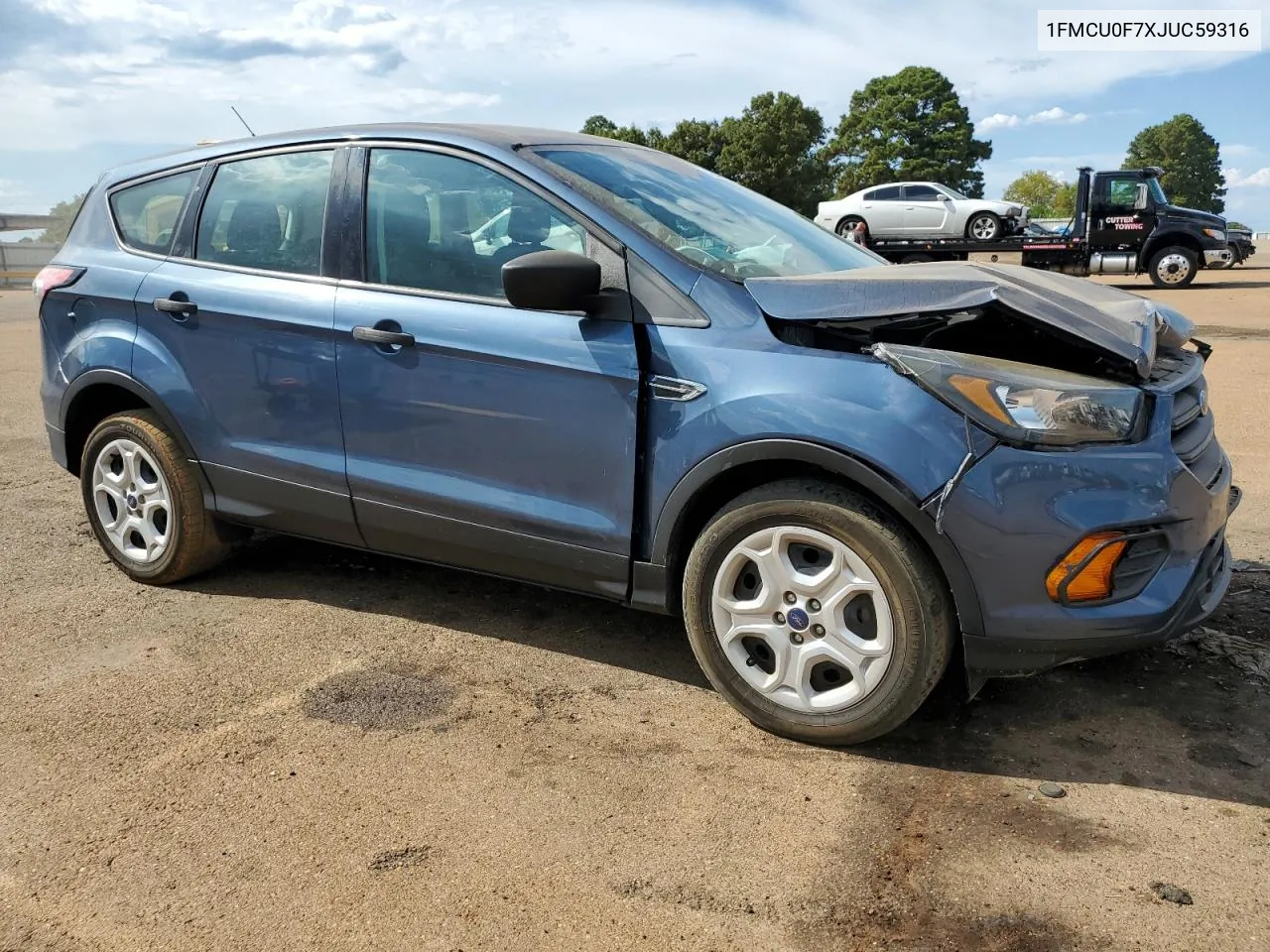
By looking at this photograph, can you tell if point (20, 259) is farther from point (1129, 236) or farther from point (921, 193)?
point (1129, 236)

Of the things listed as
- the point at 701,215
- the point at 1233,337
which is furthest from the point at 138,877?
the point at 1233,337

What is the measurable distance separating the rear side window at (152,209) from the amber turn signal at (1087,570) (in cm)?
355

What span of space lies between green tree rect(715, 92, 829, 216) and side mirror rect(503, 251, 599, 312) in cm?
5925

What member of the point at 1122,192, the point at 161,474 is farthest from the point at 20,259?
the point at 161,474

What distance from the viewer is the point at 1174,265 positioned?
851 inches

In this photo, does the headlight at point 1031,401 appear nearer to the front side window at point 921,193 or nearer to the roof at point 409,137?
the roof at point 409,137

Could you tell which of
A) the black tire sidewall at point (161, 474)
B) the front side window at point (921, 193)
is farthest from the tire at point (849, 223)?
the black tire sidewall at point (161, 474)

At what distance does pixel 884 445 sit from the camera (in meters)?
2.81

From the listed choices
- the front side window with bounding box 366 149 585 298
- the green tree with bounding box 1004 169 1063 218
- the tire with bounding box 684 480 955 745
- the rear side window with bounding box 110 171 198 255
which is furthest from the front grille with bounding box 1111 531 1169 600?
the green tree with bounding box 1004 169 1063 218

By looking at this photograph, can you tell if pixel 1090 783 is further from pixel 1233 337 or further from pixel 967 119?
pixel 967 119

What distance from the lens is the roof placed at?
364 centimetres

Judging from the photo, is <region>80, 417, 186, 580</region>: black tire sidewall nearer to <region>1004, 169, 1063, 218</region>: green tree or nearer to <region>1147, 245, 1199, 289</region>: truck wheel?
<region>1147, 245, 1199, 289</region>: truck wheel

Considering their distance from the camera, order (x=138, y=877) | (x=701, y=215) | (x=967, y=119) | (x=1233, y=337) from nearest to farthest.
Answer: (x=138, y=877)
(x=701, y=215)
(x=1233, y=337)
(x=967, y=119)

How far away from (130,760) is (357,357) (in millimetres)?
1454
